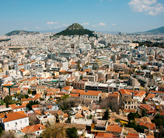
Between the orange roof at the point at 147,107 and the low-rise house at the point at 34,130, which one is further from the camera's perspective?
the orange roof at the point at 147,107

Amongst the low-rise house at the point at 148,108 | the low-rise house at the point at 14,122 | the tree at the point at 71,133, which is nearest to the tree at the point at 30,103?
the low-rise house at the point at 14,122

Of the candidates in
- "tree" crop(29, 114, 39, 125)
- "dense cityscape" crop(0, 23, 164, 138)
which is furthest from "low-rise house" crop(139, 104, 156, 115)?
"tree" crop(29, 114, 39, 125)

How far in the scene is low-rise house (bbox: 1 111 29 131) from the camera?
31.2 feet

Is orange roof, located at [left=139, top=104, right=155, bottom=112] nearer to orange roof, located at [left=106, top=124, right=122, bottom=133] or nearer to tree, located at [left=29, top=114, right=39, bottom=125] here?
orange roof, located at [left=106, top=124, right=122, bottom=133]

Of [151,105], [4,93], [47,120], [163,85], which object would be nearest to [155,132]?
[151,105]

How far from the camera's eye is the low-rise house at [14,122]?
9508 mm

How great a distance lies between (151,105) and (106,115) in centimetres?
454

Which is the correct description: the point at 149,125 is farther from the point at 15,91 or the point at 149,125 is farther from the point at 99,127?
the point at 15,91

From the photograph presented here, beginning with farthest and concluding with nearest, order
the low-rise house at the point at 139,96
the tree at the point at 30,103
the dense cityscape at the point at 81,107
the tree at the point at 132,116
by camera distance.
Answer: the low-rise house at the point at 139,96 → the tree at the point at 30,103 → the tree at the point at 132,116 → the dense cityscape at the point at 81,107

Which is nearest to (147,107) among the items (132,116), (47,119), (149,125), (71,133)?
(132,116)

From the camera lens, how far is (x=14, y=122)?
9695mm

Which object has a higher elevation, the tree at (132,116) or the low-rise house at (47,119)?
the low-rise house at (47,119)

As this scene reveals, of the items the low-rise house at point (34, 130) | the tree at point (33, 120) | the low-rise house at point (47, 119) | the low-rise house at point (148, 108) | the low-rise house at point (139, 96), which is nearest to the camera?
the low-rise house at point (34, 130)

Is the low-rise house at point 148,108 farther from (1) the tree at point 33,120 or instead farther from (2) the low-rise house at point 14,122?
(2) the low-rise house at point 14,122
